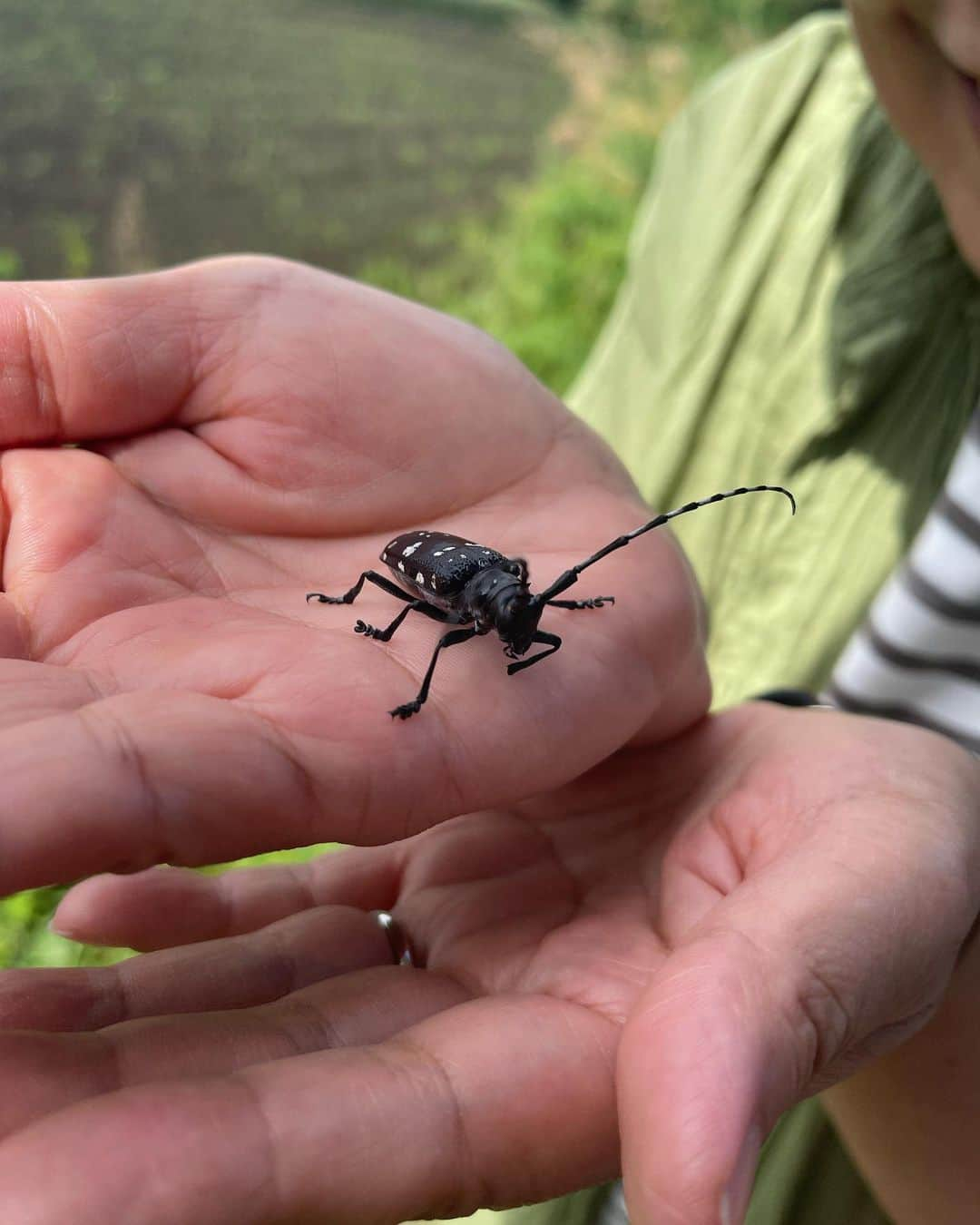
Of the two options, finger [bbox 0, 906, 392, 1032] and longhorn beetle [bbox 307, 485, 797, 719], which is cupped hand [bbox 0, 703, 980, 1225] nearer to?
finger [bbox 0, 906, 392, 1032]

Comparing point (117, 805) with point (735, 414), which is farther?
point (735, 414)

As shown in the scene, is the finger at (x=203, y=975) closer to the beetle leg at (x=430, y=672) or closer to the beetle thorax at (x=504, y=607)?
the beetle leg at (x=430, y=672)

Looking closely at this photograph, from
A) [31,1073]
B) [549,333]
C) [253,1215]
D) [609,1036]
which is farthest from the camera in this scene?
[549,333]

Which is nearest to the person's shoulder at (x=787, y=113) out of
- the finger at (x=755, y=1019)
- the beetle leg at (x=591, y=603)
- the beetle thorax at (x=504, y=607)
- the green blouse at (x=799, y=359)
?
the green blouse at (x=799, y=359)

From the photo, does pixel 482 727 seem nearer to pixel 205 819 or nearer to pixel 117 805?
pixel 205 819

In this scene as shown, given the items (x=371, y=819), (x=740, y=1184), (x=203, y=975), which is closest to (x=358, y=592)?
(x=371, y=819)

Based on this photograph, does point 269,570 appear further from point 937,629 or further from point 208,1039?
point 937,629

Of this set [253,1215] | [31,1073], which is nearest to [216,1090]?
[253,1215]
